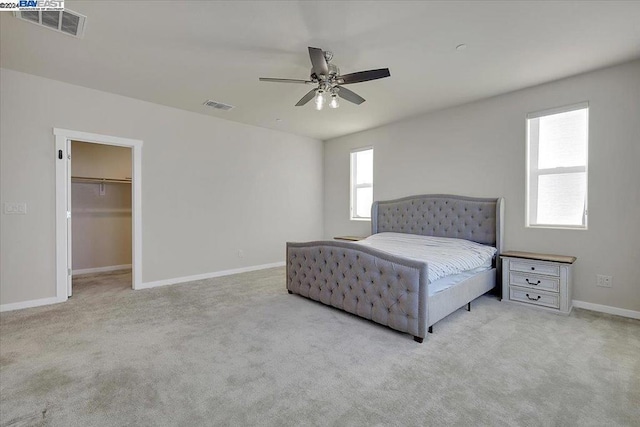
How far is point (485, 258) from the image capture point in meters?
3.47

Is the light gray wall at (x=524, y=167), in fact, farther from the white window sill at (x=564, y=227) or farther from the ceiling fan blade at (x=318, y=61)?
the ceiling fan blade at (x=318, y=61)

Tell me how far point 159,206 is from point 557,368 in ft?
15.9

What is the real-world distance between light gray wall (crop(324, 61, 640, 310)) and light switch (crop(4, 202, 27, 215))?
5.03 metres

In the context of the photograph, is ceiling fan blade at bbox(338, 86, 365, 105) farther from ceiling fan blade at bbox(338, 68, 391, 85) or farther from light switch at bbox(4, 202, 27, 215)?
light switch at bbox(4, 202, 27, 215)

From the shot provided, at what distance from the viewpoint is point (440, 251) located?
3.36 meters

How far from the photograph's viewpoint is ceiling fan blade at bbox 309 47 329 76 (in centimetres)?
236

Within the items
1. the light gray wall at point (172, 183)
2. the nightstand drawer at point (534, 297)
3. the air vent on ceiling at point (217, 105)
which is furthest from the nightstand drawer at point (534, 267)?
the air vent on ceiling at point (217, 105)

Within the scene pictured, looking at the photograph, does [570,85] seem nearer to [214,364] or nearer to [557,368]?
[557,368]

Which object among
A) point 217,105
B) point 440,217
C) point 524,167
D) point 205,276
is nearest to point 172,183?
point 217,105

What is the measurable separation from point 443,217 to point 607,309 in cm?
203

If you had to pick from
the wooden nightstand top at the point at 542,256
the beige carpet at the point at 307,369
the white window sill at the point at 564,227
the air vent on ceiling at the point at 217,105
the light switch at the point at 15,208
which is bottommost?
the beige carpet at the point at 307,369

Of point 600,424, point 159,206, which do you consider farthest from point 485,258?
point 159,206

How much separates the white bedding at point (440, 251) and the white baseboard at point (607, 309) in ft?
3.30

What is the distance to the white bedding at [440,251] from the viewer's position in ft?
9.24
